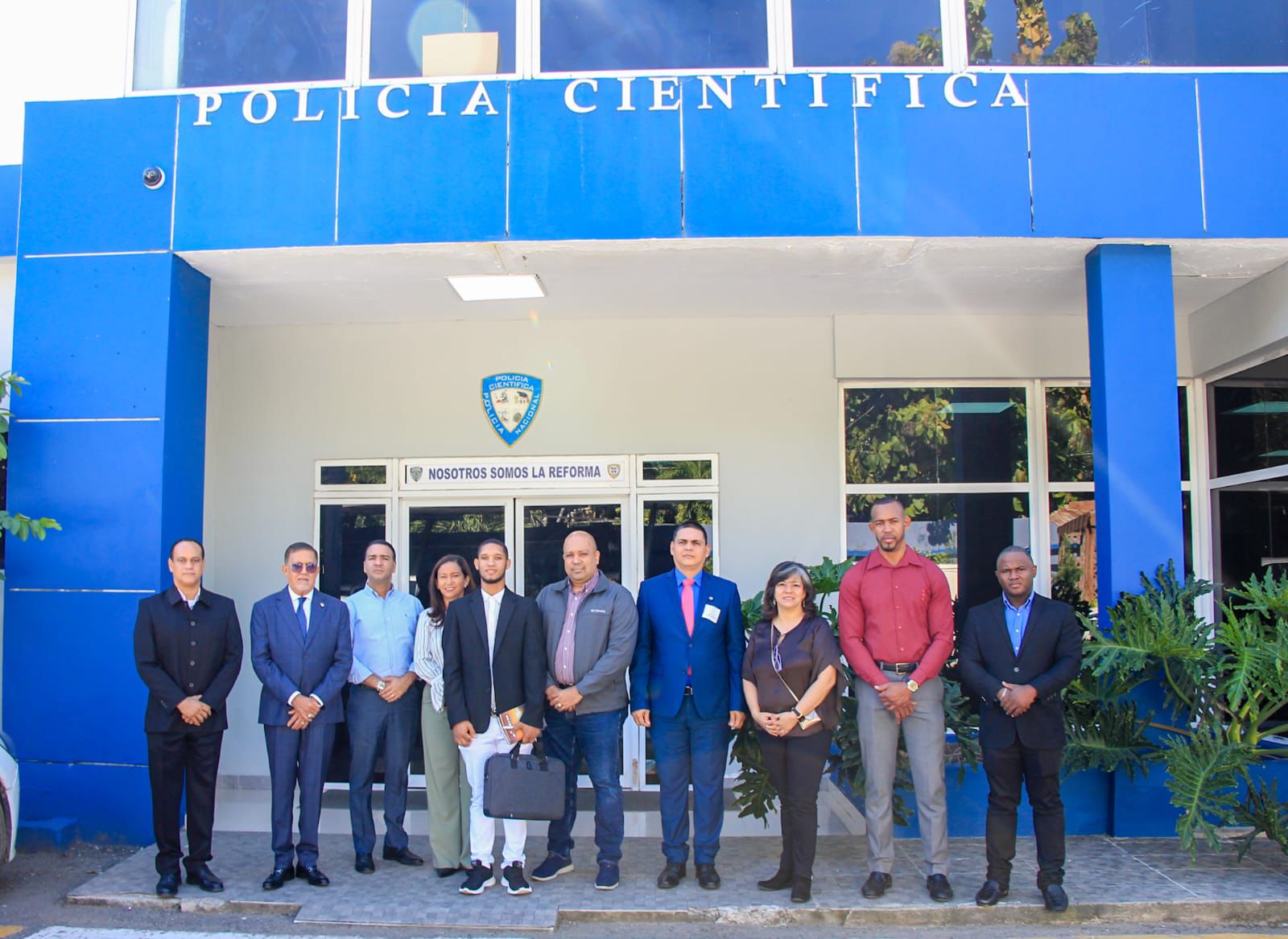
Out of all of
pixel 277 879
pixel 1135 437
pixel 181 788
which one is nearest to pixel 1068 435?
pixel 1135 437

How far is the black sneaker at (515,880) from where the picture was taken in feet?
17.4

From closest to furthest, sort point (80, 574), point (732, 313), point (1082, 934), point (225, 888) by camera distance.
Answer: point (1082, 934) < point (225, 888) < point (80, 574) < point (732, 313)

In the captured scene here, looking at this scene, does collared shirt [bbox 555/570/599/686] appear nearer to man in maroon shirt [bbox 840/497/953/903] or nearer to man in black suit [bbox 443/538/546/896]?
man in black suit [bbox 443/538/546/896]

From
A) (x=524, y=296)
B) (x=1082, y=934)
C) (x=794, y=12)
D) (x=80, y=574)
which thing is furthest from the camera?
(x=524, y=296)

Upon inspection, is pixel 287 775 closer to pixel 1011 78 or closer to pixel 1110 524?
pixel 1110 524

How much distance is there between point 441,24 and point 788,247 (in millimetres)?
2630

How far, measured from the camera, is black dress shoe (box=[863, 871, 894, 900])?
17.2 ft

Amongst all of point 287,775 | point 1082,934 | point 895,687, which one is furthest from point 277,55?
point 1082,934

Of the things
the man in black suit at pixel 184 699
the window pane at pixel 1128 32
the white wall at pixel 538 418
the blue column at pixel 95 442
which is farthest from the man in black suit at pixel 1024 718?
the blue column at pixel 95 442

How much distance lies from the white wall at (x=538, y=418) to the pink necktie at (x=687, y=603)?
2541 mm

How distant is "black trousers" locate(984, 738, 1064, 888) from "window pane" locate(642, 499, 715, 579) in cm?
329

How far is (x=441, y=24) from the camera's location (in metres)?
6.81

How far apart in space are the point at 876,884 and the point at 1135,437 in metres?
3.14

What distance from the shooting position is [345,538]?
8188 millimetres
